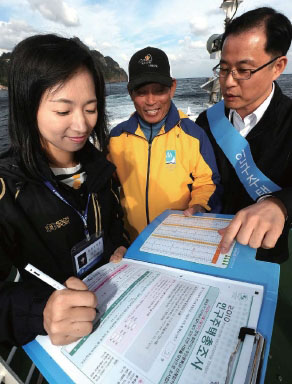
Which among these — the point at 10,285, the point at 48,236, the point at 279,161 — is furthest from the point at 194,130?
the point at 10,285

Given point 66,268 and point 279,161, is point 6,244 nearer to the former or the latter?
point 66,268

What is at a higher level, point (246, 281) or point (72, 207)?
point (72, 207)

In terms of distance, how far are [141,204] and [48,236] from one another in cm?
83

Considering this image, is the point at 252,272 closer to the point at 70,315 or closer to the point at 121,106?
the point at 70,315

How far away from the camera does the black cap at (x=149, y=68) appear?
152 cm

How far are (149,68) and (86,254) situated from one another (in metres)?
1.24

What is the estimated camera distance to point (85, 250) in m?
1.03

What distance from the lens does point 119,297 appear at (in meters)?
0.67

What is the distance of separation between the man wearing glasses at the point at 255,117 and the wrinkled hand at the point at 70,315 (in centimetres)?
108

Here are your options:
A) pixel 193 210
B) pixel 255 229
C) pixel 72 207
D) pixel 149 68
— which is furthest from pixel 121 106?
pixel 255 229

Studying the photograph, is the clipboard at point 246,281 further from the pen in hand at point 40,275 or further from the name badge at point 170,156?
the name badge at point 170,156

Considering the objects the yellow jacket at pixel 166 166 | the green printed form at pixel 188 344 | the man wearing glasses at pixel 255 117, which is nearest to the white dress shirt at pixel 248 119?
the man wearing glasses at pixel 255 117

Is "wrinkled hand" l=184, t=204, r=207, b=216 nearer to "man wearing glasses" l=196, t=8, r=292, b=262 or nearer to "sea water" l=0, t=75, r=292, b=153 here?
"man wearing glasses" l=196, t=8, r=292, b=262

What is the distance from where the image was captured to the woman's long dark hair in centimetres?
89
